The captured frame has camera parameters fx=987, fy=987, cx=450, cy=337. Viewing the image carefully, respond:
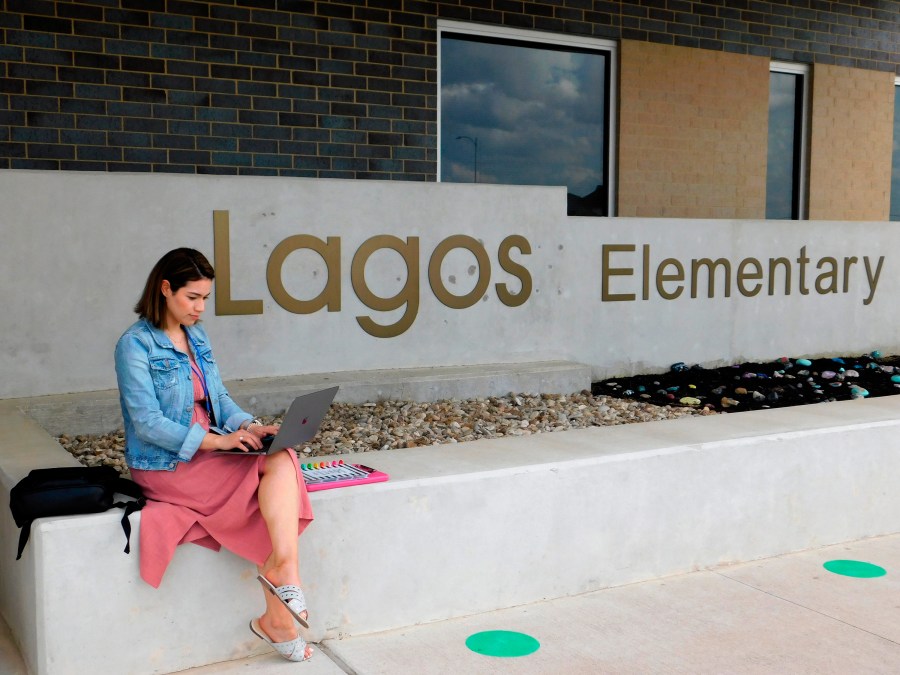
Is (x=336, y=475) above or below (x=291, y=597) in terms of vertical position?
above

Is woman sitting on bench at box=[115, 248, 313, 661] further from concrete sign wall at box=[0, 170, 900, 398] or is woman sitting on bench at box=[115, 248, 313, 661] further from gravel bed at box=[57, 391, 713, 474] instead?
concrete sign wall at box=[0, 170, 900, 398]

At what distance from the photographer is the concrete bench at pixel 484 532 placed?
10.4ft

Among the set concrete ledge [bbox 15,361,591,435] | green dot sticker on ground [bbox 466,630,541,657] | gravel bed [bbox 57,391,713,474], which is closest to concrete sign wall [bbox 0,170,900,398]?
concrete ledge [bbox 15,361,591,435]

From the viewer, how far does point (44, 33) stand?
7207 millimetres

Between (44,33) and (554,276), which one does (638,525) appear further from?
(44,33)

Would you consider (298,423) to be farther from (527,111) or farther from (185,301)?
(527,111)

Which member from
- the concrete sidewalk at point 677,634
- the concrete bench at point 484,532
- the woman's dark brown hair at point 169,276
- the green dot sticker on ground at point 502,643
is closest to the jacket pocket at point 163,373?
the woman's dark brown hair at point 169,276

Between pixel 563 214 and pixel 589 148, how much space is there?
254cm

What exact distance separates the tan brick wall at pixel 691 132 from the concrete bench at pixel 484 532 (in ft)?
17.4

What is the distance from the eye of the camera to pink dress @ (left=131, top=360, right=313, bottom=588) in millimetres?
3252

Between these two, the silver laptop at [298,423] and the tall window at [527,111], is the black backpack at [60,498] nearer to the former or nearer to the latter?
the silver laptop at [298,423]

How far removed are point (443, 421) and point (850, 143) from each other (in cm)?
804

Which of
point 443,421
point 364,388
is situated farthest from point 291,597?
point 364,388

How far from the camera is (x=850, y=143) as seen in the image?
11.8m
